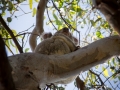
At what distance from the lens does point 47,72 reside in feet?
3.16

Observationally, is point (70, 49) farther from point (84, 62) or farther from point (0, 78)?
point (0, 78)

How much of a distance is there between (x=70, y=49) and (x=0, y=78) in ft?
2.92

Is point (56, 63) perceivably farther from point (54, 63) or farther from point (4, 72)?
point (4, 72)

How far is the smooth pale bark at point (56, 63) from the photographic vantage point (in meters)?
0.91

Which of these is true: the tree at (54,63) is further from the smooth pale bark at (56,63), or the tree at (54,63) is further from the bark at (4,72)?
the bark at (4,72)

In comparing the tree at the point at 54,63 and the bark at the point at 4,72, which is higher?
the tree at the point at 54,63

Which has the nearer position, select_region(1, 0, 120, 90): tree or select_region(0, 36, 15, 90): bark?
select_region(0, 36, 15, 90): bark

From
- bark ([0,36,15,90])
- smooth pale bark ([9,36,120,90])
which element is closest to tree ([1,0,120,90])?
smooth pale bark ([9,36,120,90])

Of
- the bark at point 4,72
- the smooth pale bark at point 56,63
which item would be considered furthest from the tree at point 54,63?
the bark at point 4,72

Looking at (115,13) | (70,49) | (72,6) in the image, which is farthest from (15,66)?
(72,6)

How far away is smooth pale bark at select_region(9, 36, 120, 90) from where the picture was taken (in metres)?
0.91

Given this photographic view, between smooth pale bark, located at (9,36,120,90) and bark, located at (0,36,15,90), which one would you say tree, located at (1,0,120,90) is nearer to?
smooth pale bark, located at (9,36,120,90)

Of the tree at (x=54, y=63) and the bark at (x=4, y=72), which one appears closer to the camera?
the bark at (x=4, y=72)

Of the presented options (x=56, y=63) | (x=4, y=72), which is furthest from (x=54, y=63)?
(x=4, y=72)
